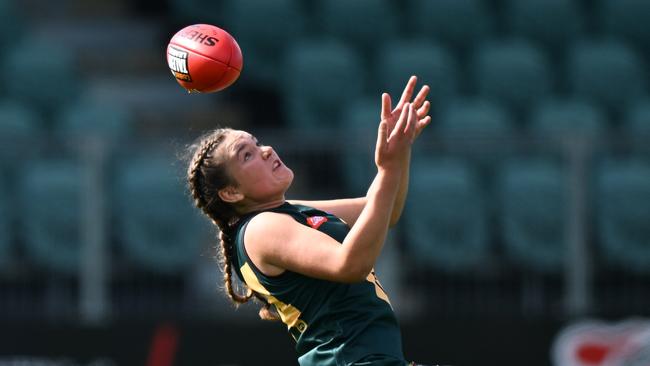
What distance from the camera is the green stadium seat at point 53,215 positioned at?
9.00 metres

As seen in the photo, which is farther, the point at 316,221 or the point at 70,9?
the point at 70,9

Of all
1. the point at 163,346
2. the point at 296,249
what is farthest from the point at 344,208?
the point at 163,346

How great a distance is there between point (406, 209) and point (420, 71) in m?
1.88

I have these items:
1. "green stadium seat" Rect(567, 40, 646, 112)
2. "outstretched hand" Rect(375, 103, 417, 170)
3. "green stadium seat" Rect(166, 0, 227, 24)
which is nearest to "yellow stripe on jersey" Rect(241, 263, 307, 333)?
"outstretched hand" Rect(375, 103, 417, 170)

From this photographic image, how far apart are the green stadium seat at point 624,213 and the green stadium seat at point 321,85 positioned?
105 inches

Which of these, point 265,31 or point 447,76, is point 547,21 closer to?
point 447,76

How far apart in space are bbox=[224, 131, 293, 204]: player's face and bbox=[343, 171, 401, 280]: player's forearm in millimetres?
534

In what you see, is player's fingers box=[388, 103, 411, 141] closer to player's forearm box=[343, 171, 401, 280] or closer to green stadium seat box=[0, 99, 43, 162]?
player's forearm box=[343, 171, 401, 280]

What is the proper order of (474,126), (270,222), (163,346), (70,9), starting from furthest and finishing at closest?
1. (70,9)
2. (474,126)
3. (163,346)
4. (270,222)

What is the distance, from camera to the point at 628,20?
1134cm

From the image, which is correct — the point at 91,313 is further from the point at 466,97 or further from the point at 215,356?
the point at 466,97

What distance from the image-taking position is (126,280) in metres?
9.00

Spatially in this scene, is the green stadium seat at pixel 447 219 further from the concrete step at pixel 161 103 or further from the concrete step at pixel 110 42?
the concrete step at pixel 110 42

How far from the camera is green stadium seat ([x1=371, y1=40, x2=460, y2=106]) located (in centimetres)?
1051
